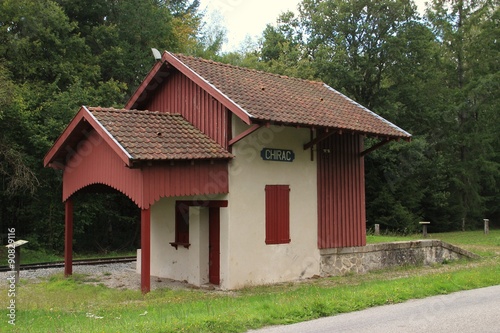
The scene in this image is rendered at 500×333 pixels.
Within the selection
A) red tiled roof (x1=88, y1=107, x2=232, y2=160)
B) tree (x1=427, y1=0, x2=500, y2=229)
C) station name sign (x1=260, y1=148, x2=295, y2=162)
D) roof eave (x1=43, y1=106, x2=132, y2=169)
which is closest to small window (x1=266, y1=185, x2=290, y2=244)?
station name sign (x1=260, y1=148, x2=295, y2=162)

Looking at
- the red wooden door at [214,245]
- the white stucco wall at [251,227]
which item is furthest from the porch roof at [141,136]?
the red wooden door at [214,245]

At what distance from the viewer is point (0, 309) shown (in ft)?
30.2

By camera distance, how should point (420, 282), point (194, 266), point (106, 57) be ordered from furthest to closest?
point (106, 57), point (194, 266), point (420, 282)

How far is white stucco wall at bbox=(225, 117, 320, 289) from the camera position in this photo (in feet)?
41.6

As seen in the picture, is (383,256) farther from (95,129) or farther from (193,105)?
(95,129)

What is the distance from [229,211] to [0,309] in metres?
5.25

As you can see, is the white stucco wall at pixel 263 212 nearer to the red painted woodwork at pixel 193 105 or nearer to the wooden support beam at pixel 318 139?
the wooden support beam at pixel 318 139

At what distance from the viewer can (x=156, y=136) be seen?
1209 cm

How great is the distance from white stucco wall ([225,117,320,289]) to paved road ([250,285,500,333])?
4.31m

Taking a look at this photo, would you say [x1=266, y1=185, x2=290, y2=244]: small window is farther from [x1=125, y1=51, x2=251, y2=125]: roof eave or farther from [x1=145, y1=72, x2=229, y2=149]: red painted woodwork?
[x1=125, y1=51, x2=251, y2=125]: roof eave

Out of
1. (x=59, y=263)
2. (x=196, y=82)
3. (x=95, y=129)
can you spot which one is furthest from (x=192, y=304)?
(x=59, y=263)

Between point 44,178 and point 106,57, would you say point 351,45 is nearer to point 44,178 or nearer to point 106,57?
point 106,57

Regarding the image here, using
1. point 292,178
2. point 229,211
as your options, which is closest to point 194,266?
point 229,211

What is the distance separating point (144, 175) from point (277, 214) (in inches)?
154
